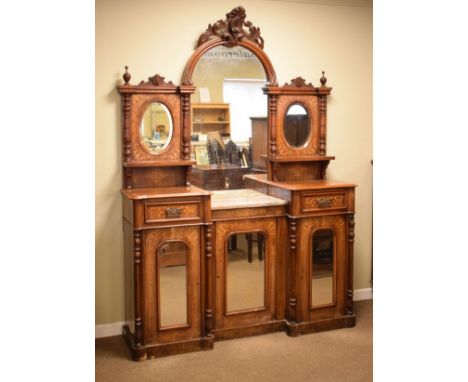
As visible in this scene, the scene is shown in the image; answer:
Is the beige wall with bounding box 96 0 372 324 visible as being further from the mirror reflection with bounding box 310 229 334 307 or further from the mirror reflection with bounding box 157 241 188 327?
the mirror reflection with bounding box 310 229 334 307

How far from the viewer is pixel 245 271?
142 inches

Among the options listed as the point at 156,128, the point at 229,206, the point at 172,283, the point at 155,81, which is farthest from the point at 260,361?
the point at 155,81

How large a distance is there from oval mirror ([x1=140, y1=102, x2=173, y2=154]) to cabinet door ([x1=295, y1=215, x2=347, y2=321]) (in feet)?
3.56

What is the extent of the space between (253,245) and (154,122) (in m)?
1.06

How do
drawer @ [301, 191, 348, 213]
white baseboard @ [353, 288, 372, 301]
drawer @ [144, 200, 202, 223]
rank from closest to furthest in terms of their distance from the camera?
drawer @ [144, 200, 202, 223] < drawer @ [301, 191, 348, 213] < white baseboard @ [353, 288, 372, 301]

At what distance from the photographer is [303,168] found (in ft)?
13.5

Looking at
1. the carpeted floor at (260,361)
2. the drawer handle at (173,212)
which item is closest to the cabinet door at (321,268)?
the carpeted floor at (260,361)

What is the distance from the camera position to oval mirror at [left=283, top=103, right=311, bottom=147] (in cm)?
406

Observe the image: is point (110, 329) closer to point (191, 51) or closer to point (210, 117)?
point (210, 117)

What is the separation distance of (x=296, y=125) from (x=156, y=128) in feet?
3.48

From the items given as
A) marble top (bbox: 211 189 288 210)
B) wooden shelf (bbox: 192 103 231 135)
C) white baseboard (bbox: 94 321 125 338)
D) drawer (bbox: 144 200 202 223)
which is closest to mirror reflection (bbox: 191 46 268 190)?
wooden shelf (bbox: 192 103 231 135)

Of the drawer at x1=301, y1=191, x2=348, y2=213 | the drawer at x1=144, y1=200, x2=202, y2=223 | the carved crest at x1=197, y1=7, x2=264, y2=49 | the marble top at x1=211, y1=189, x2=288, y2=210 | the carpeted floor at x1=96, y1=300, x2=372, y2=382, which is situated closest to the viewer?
the carpeted floor at x1=96, y1=300, x2=372, y2=382

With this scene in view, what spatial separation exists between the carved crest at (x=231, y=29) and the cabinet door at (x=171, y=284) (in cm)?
135
